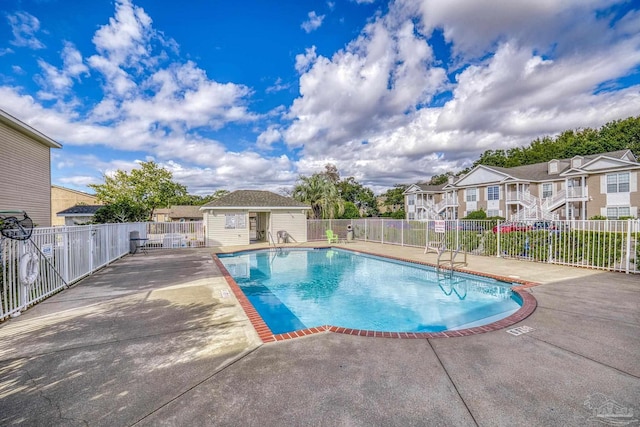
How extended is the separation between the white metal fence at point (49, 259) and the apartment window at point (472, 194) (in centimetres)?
3246

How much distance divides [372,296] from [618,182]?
2611 centimetres

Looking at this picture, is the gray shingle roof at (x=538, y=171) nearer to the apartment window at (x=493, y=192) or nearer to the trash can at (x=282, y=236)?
the apartment window at (x=493, y=192)

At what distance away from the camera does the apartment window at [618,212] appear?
21.6 m

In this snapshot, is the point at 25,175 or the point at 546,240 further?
the point at 25,175

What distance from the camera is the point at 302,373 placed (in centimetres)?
300

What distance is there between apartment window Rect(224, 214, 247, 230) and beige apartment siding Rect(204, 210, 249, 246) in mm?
133

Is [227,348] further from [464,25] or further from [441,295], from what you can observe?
[464,25]

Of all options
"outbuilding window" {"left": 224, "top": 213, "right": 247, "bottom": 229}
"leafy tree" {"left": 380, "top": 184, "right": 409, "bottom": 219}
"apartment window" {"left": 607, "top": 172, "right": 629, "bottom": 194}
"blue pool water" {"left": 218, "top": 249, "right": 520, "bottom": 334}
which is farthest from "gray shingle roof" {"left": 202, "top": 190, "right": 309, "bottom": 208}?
"leafy tree" {"left": 380, "top": 184, "right": 409, "bottom": 219}

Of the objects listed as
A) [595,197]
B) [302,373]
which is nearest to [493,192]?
[595,197]

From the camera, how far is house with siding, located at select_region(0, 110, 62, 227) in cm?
1037

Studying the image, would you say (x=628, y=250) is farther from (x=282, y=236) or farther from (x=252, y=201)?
(x=252, y=201)

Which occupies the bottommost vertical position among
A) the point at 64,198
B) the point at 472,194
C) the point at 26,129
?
the point at 472,194

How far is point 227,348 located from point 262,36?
12.5 metres

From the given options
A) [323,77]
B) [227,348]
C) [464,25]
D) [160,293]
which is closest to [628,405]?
[227,348]
